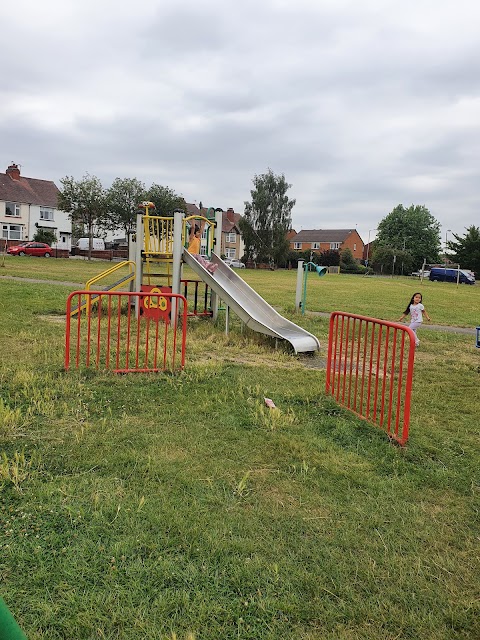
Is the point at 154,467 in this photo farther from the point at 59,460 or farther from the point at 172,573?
the point at 172,573

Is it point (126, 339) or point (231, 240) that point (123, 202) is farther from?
point (126, 339)

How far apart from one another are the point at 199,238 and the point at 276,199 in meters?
47.9

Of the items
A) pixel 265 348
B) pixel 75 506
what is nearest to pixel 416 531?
pixel 75 506

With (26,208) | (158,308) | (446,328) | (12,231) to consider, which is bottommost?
(446,328)

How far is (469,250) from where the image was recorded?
57.1 m

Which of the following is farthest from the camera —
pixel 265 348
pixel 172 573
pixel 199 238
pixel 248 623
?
pixel 199 238

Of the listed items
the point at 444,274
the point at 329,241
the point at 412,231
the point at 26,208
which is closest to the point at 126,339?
the point at 444,274

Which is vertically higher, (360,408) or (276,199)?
(276,199)

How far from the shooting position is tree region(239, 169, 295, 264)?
190 ft

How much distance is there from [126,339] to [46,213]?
53181 millimetres

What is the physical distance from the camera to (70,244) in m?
61.2

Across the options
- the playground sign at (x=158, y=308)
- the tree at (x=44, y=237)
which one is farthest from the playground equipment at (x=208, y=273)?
the tree at (x=44, y=237)

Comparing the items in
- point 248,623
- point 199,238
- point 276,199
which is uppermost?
point 276,199

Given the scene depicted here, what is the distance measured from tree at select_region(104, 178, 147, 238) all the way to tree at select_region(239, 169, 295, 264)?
15541mm
